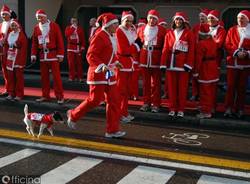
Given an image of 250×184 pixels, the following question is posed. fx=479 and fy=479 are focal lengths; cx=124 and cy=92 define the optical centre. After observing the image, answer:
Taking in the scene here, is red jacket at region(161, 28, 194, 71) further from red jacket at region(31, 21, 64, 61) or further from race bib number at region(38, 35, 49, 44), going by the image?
race bib number at region(38, 35, 49, 44)

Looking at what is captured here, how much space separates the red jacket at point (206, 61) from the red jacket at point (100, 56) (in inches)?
84.8

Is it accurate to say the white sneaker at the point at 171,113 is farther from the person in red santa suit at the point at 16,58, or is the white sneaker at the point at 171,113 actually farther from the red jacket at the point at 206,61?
the person in red santa suit at the point at 16,58

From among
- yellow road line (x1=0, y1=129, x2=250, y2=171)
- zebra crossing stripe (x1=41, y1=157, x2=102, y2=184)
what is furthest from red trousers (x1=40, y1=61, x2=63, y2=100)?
zebra crossing stripe (x1=41, y1=157, x2=102, y2=184)

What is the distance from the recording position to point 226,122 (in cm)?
885

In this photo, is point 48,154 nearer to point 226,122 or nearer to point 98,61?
point 98,61

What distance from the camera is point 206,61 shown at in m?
9.08

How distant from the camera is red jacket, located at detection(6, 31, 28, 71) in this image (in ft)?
34.2

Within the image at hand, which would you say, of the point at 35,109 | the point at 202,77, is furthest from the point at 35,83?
the point at 202,77

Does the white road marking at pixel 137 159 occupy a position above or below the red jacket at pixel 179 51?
below

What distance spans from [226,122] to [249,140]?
1043mm

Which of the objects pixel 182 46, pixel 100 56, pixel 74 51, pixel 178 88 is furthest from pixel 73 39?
pixel 100 56

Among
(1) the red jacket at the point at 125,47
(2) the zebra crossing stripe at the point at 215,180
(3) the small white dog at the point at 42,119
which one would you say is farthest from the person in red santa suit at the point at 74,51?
(2) the zebra crossing stripe at the point at 215,180

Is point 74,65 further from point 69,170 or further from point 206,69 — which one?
point 69,170

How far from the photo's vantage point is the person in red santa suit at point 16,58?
34.2 ft
